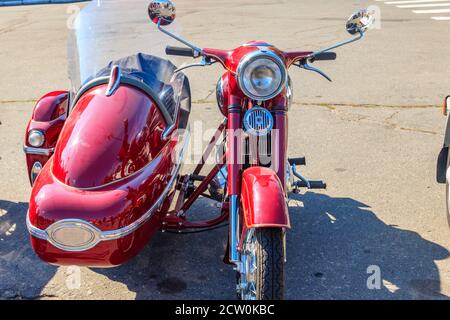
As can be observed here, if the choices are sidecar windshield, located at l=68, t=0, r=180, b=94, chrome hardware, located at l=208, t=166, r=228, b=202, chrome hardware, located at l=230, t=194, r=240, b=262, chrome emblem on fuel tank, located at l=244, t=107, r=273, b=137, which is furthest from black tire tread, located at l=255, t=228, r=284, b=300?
sidecar windshield, located at l=68, t=0, r=180, b=94

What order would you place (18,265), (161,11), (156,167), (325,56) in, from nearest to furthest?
1. (156,167)
2. (161,11)
3. (325,56)
4. (18,265)

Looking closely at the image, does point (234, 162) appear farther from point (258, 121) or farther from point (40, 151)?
point (40, 151)

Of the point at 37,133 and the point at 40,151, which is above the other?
the point at 37,133

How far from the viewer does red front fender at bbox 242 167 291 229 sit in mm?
2713

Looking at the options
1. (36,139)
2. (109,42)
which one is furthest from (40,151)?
(109,42)

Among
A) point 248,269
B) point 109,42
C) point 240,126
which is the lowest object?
point 248,269

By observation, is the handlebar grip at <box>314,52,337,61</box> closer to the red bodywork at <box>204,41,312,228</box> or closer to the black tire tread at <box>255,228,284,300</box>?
the red bodywork at <box>204,41,312,228</box>

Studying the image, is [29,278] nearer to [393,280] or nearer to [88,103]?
[88,103]

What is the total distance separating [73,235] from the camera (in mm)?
2904

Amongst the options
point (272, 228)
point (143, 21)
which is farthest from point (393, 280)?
point (143, 21)

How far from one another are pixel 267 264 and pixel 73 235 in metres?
1.02

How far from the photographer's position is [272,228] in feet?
9.04
